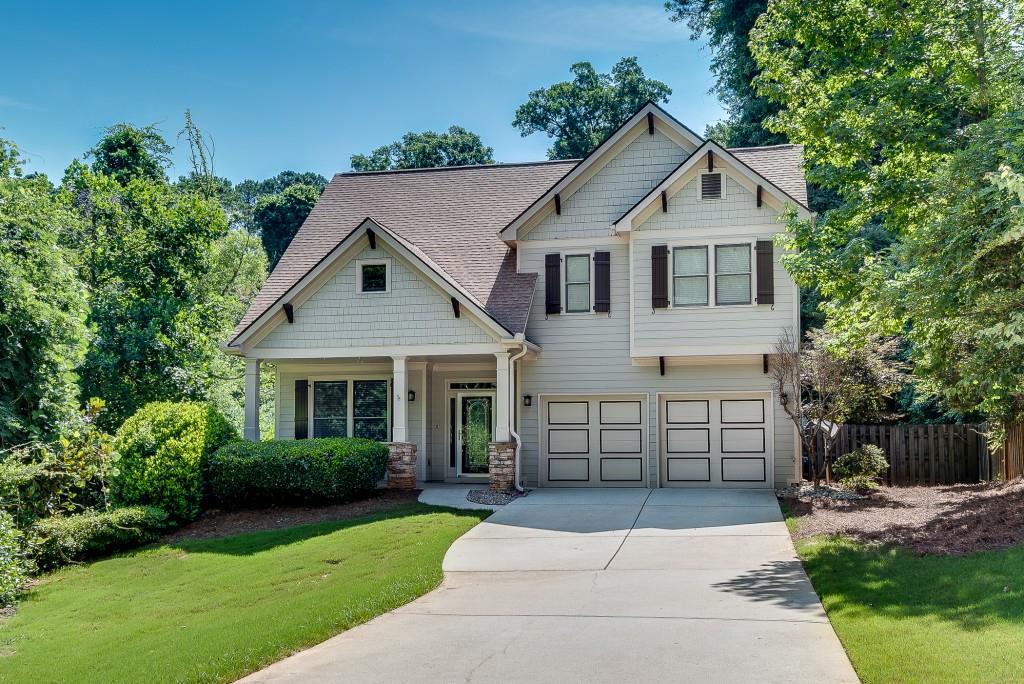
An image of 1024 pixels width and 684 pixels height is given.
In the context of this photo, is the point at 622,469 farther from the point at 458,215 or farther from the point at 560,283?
the point at 458,215

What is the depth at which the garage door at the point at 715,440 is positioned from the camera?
19.1 meters

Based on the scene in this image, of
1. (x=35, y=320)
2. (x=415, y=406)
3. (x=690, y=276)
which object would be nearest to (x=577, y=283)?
(x=690, y=276)

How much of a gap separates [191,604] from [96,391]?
42.1 ft

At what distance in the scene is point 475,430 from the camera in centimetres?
2059

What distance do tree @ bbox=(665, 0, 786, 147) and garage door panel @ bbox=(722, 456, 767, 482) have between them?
17175mm

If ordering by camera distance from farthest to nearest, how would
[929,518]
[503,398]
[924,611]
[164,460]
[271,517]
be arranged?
[503,398], [164,460], [271,517], [929,518], [924,611]

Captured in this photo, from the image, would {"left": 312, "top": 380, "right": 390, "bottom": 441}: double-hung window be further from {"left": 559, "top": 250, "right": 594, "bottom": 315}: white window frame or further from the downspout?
{"left": 559, "top": 250, "right": 594, "bottom": 315}: white window frame

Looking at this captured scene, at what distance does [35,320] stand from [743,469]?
14.2 meters

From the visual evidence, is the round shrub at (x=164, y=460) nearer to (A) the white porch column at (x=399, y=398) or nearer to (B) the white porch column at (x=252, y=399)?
(B) the white porch column at (x=252, y=399)

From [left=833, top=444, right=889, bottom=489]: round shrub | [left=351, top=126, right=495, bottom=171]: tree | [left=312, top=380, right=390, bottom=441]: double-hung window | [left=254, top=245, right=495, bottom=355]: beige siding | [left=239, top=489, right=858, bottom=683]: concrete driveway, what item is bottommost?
[left=239, top=489, right=858, bottom=683]: concrete driveway

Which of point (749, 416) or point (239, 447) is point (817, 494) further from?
point (239, 447)

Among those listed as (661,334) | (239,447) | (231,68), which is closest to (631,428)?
(661,334)

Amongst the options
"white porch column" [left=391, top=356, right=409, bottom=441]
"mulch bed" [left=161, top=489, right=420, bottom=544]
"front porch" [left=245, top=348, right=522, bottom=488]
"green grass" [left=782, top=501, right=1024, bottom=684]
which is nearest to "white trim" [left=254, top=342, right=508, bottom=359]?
"white porch column" [left=391, top=356, right=409, bottom=441]

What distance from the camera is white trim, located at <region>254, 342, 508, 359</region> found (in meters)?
18.1
